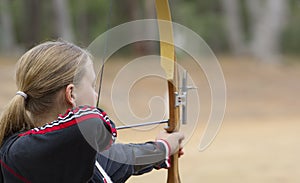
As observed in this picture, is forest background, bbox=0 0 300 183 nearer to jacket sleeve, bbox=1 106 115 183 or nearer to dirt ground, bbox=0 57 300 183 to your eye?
dirt ground, bbox=0 57 300 183

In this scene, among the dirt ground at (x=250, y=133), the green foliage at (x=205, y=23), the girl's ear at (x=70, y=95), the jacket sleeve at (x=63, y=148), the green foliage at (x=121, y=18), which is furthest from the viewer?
the green foliage at (x=205, y=23)

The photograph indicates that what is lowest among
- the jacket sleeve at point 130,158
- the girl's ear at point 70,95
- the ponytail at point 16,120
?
the jacket sleeve at point 130,158

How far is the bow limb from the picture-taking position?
6.95 ft

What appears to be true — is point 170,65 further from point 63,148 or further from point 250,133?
point 250,133

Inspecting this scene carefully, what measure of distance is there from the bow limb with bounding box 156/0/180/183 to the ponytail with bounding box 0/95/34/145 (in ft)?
1.61

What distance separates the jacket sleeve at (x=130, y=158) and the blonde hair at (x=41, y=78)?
26 cm

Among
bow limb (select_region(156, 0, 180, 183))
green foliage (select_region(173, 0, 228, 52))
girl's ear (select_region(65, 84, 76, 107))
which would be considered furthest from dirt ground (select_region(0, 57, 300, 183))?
green foliage (select_region(173, 0, 228, 52))

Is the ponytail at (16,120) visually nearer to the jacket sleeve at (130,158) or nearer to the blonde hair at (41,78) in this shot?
the blonde hair at (41,78)

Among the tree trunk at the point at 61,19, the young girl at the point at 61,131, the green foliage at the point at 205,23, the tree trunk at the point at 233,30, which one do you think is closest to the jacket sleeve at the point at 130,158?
the young girl at the point at 61,131

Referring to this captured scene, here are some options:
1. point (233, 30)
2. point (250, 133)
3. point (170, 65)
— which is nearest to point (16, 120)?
point (170, 65)

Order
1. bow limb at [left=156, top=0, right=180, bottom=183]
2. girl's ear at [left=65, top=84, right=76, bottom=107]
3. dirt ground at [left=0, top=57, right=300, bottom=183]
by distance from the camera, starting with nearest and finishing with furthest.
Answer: girl's ear at [left=65, top=84, right=76, bottom=107] < bow limb at [left=156, top=0, right=180, bottom=183] < dirt ground at [left=0, top=57, right=300, bottom=183]

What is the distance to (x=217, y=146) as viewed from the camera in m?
9.27

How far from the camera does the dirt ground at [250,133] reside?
22.9ft

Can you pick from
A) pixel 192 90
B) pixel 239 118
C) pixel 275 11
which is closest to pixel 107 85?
pixel 239 118
